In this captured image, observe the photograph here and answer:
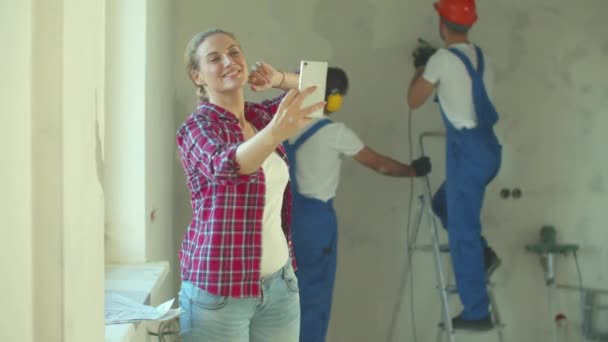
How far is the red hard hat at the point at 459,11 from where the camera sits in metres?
3.36

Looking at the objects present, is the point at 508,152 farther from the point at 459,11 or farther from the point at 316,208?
the point at 316,208

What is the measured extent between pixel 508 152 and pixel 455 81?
0.77 metres

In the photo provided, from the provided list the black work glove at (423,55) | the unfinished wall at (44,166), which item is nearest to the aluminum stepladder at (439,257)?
the black work glove at (423,55)

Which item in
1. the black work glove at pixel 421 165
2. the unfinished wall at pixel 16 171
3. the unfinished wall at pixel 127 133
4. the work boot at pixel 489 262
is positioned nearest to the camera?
the unfinished wall at pixel 16 171

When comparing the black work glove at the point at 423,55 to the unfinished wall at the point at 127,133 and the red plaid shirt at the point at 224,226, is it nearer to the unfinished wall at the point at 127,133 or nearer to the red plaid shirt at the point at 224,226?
the unfinished wall at the point at 127,133

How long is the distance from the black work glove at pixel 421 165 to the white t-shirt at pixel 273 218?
69.8 inches

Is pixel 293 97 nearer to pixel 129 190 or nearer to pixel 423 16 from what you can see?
pixel 129 190

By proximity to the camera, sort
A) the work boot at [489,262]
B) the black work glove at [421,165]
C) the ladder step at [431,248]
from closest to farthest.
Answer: the work boot at [489,262] < the black work glove at [421,165] < the ladder step at [431,248]

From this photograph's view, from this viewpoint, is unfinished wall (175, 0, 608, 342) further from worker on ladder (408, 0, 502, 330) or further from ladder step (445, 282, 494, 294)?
worker on ladder (408, 0, 502, 330)

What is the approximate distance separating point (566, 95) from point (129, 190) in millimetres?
2461

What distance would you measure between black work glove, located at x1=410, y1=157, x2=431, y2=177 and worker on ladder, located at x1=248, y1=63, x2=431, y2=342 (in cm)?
42

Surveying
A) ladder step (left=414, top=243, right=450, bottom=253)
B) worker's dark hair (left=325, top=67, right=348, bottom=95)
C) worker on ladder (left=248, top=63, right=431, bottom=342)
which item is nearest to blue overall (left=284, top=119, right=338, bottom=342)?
worker on ladder (left=248, top=63, right=431, bottom=342)

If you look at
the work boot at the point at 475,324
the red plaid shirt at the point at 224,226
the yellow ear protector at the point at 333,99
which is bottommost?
the work boot at the point at 475,324

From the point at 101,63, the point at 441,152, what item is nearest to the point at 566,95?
the point at 441,152
